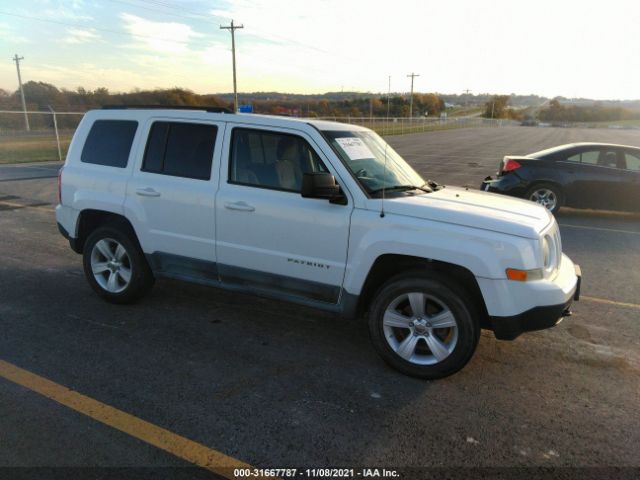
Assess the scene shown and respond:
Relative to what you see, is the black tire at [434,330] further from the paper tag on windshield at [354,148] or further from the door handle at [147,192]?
the door handle at [147,192]

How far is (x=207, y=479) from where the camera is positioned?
2.63 meters

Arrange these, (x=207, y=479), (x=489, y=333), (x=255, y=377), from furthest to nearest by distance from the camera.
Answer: (x=489, y=333) → (x=255, y=377) → (x=207, y=479)

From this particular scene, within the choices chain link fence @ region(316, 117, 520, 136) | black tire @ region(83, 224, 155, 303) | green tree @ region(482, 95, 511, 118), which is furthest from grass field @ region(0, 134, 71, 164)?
green tree @ region(482, 95, 511, 118)

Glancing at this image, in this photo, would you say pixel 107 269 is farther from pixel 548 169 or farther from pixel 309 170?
pixel 548 169

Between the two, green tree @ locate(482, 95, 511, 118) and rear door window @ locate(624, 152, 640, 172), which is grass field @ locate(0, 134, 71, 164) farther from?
green tree @ locate(482, 95, 511, 118)

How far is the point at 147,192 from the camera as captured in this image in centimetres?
458

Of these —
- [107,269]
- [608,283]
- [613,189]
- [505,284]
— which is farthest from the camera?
[613,189]

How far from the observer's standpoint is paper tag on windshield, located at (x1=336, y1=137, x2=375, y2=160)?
4.11m

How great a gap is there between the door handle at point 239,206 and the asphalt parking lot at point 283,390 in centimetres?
112

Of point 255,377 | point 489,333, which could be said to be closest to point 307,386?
point 255,377

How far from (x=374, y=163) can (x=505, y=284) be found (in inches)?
60.8

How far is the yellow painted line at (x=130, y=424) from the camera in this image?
9.07ft

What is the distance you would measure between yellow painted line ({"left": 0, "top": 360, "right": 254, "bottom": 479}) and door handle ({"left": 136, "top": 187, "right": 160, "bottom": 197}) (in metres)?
1.75

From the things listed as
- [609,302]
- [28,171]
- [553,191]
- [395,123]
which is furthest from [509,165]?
[395,123]
